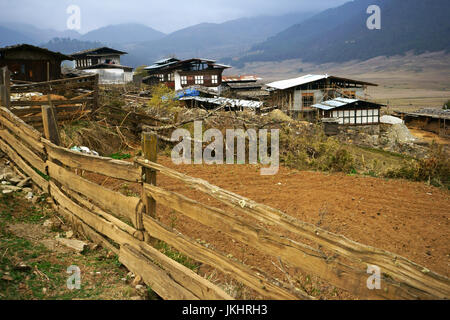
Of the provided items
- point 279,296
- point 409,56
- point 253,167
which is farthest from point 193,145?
point 409,56

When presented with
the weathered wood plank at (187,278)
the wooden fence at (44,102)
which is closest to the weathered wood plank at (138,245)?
the weathered wood plank at (187,278)

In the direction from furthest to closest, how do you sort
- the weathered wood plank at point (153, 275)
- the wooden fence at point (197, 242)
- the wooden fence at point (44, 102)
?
the wooden fence at point (44, 102), the weathered wood plank at point (153, 275), the wooden fence at point (197, 242)

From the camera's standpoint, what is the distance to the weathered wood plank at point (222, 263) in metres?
2.81

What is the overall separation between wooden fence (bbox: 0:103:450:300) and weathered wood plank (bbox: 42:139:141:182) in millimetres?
12

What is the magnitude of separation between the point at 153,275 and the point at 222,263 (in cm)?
88

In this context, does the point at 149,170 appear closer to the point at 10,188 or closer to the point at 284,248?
the point at 284,248

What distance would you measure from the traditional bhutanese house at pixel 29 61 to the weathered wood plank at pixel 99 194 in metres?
23.7

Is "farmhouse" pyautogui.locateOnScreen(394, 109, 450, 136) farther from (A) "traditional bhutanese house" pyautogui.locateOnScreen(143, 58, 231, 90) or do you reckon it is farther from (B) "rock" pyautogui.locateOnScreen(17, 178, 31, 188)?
(B) "rock" pyautogui.locateOnScreen(17, 178, 31, 188)

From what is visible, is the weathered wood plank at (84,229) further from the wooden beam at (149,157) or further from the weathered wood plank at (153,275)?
the wooden beam at (149,157)

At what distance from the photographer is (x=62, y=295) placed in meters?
3.50

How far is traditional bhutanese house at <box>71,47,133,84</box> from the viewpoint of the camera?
55.5 m
